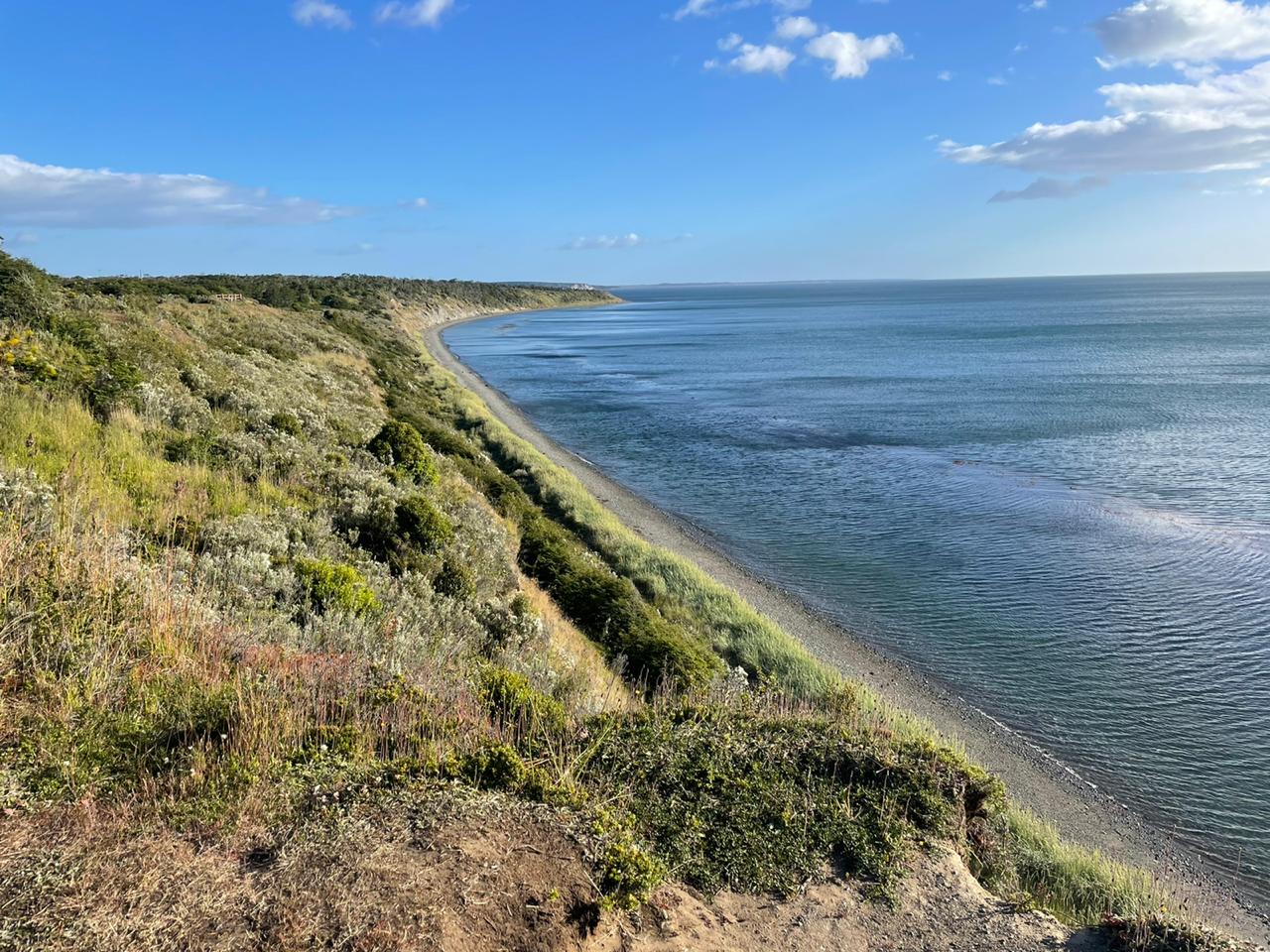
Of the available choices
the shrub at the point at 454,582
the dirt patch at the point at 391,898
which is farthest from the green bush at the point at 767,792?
the shrub at the point at 454,582

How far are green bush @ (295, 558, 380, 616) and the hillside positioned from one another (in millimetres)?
64

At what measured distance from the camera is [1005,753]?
45.2 ft

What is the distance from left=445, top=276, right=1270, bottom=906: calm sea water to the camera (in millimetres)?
14406

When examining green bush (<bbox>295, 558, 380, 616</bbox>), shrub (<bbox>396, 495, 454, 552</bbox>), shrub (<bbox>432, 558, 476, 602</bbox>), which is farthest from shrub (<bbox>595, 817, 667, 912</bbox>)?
shrub (<bbox>396, 495, 454, 552</bbox>)

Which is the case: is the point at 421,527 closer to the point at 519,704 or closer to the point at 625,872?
the point at 519,704

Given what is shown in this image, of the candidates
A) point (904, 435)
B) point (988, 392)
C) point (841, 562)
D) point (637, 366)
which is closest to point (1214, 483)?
point (904, 435)

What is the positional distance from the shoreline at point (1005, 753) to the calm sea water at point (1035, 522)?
0.50 meters

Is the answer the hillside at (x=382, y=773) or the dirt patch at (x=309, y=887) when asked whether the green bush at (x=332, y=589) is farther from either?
the dirt patch at (x=309, y=887)

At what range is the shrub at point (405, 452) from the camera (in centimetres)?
1994

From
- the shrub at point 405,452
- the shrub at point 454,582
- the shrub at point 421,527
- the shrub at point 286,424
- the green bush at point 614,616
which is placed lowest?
the green bush at point 614,616

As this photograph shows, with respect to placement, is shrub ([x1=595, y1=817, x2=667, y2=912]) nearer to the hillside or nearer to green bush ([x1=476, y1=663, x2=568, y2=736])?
the hillside

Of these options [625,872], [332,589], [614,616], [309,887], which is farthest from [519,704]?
[614,616]

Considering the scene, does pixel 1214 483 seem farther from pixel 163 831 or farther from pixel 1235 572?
pixel 163 831

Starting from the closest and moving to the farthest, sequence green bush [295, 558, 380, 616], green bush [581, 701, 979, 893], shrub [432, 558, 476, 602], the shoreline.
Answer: green bush [581, 701, 979, 893], green bush [295, 558, 380, 616], the shoreline, shrub [432, 558, 476, 602]
